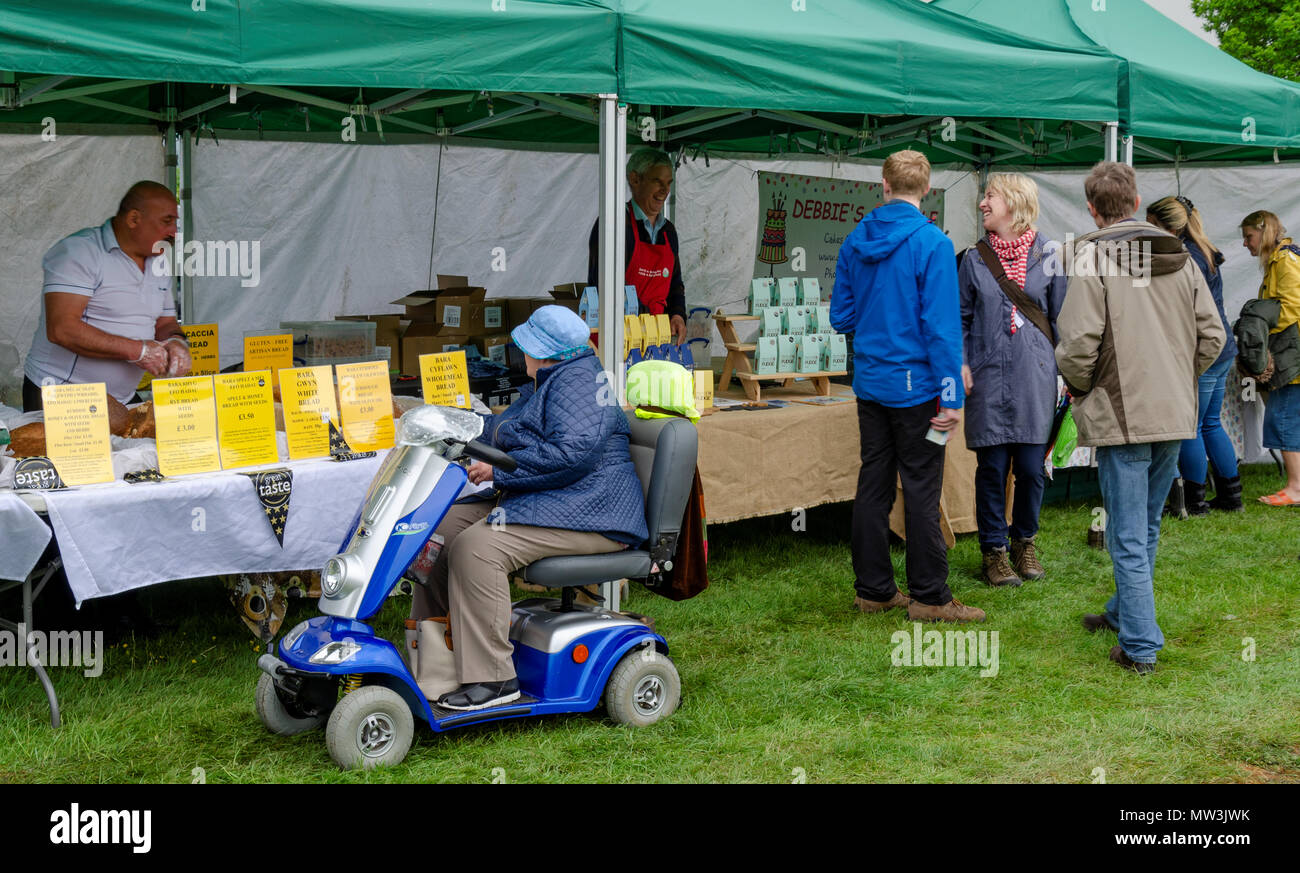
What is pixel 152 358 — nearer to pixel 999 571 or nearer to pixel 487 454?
pixel 487 454

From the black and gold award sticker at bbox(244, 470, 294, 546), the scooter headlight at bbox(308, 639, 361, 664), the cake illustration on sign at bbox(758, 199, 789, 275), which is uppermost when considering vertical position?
the cake illustration on sign at bbox(758, 199, 789, 275)

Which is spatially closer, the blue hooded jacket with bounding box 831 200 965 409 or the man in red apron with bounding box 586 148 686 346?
the blue hooded jacket with bounding box 831 200 965 409

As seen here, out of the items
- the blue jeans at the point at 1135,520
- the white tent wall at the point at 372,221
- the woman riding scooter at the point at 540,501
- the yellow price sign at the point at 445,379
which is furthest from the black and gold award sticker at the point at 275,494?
the white tent wall at the point at 372,221

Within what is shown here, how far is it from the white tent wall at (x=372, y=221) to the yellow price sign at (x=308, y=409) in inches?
171

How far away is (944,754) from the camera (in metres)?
3.45

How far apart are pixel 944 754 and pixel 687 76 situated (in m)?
2.52

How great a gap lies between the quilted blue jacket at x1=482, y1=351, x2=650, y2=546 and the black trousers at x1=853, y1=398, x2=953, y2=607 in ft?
4.64

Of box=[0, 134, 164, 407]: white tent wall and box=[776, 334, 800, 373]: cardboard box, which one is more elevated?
box=[0, 134, 164, 407]: white tent wall

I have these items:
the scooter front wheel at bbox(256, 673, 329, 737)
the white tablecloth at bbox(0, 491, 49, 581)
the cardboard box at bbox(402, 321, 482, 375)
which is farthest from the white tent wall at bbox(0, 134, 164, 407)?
the scooter front wheel at bbox(256, 673, 329, 737)

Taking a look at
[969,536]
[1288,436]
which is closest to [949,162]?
[1288,436]

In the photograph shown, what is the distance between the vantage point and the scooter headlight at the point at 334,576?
3.16 meters

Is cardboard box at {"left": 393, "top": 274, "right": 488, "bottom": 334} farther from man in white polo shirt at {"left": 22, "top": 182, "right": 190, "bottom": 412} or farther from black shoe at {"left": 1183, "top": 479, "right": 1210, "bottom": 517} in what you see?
black shoe at {"left": 1183, "top": 479, "right": 1210, "bottom": 517}

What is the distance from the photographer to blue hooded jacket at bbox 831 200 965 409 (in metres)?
4.46

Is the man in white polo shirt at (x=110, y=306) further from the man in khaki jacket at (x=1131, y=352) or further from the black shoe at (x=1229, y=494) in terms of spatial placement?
the black shoe at (x=1229, y=494)
